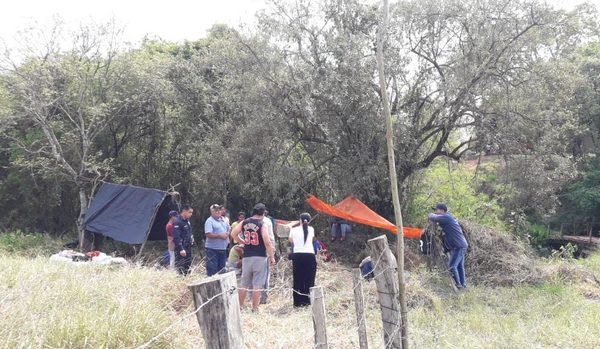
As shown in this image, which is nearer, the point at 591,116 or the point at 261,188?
the point at 261,188

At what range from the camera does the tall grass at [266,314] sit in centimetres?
362

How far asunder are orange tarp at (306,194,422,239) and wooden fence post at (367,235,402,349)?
265 inches

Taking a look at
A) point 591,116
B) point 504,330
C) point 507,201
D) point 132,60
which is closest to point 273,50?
point 132,60

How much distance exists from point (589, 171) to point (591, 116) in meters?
1.99

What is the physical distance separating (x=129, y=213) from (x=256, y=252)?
5.72m

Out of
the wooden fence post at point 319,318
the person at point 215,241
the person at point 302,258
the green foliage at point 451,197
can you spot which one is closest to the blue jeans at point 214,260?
the person at point 215,241

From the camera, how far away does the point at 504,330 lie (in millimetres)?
5543

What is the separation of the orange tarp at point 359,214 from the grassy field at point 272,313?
6.96ft

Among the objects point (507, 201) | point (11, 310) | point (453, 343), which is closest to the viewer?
point (11, 310)

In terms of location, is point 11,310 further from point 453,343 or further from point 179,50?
point 179,50

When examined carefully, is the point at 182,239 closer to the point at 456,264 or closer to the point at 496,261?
the point at 456,264

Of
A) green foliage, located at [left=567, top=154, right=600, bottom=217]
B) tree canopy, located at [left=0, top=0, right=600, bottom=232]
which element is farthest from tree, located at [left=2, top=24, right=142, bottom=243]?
green foliage, located at [left=567, top=154, right=600, bottom=217]

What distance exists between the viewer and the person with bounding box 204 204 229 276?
7.80m

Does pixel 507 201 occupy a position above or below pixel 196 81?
below
